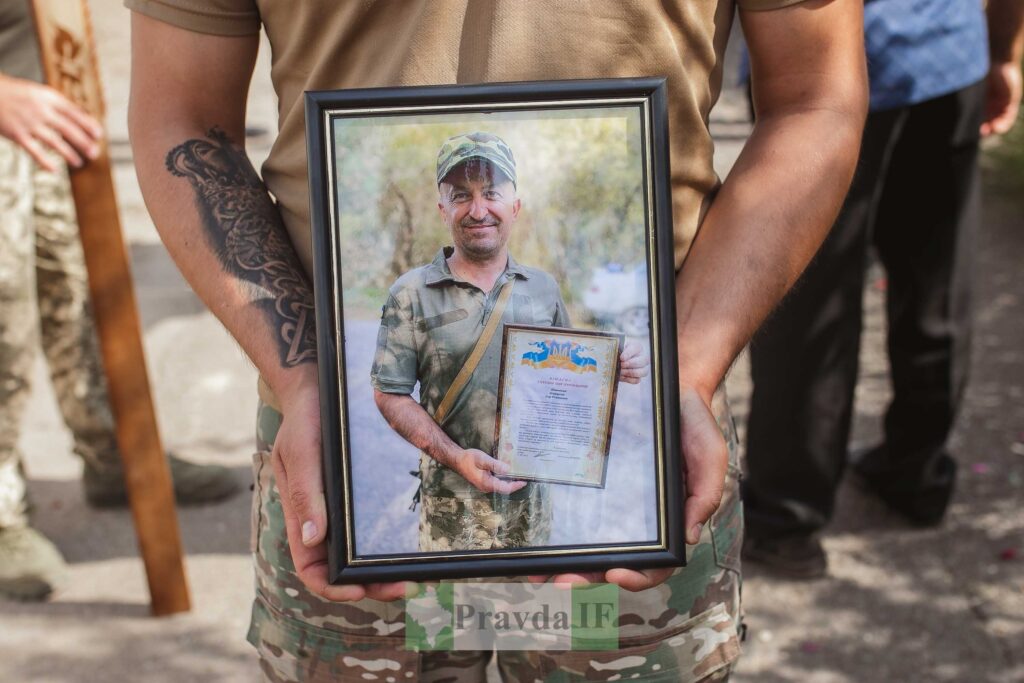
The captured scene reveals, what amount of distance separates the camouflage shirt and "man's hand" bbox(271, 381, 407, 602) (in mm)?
107

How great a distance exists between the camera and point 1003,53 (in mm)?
3029

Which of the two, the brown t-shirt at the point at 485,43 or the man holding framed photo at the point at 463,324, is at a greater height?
the brown t-shirt at the point at 485,43

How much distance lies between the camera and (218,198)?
1299 millimetres

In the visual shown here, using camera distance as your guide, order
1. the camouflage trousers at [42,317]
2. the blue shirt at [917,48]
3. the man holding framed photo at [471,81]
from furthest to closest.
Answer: the camouflage trousers at [42,317] → the blue shirt at [917,48] → the man holding framed photo at [471,81]

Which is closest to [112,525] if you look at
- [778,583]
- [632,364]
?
[778,583]

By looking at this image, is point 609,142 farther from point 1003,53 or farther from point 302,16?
point 1003,53

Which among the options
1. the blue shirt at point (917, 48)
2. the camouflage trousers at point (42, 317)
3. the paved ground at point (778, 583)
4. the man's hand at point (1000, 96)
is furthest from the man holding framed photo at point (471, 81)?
the man's hand at point (1000, 96)

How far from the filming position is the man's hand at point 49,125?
2.43 metres

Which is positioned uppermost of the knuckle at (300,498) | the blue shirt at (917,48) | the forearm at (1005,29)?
Answer: the forearm at (1005,29)

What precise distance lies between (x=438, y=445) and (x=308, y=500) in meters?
0.15

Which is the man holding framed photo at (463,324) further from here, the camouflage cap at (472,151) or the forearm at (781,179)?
the forearm at (781,179)

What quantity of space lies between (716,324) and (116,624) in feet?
7.75

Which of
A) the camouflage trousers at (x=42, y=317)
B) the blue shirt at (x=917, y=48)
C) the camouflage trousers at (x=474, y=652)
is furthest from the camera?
the camouflage trousers at (x=42, y=317)

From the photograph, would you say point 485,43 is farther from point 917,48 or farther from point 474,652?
point 917,48
